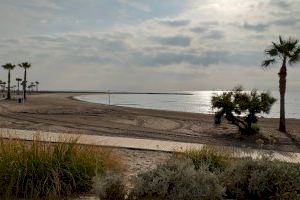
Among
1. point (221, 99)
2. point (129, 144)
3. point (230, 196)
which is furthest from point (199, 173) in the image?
point (221, 99)

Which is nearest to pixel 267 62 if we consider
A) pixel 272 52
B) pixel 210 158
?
pixel 272 52

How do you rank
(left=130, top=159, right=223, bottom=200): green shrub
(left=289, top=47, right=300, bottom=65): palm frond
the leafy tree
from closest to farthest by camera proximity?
1. (left=130, top=159, right=223, bottom=200): green shrub
2. the leafy tree
3. (left=289, top=47, right=300, bottom=65): palm frond

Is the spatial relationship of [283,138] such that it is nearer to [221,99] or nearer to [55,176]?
[221,99]

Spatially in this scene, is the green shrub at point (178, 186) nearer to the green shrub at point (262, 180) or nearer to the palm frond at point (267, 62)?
the green shrub at point (262, 180)

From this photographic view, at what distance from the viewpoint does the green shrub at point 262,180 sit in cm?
665

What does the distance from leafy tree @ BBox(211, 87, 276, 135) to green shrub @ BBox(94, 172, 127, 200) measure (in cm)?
1655

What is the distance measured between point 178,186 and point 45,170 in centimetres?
228

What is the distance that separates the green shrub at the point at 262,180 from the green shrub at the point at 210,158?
1.29 m

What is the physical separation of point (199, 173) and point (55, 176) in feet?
7.43

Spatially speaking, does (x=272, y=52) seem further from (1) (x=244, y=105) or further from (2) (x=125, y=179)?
(2) (x=125, y=179)

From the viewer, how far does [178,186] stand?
20.9 ft

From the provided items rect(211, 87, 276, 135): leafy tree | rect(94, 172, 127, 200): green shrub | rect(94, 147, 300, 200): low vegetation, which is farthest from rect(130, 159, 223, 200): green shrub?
rect(211, 87, 276, 135): leafy tree

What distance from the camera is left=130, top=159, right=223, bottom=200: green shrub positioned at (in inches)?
248

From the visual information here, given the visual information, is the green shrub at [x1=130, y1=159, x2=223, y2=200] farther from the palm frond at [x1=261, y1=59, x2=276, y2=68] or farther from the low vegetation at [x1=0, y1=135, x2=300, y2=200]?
the palm frond at [x1=261, y1=59, x2=276, y2=68]
